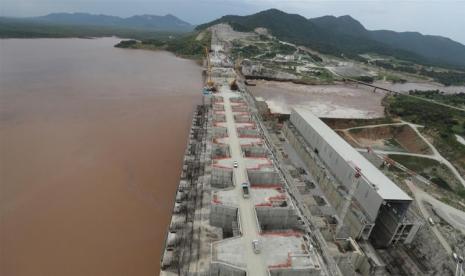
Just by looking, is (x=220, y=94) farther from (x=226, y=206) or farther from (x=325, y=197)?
(x=226, y=206)

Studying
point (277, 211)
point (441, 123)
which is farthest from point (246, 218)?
point (441, 123)

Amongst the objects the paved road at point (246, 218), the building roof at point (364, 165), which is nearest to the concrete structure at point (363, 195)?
the building roof at point (364, 165)

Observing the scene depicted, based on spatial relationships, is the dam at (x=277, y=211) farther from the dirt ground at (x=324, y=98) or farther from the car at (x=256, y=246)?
the dirt ground at (x=324, y=98)

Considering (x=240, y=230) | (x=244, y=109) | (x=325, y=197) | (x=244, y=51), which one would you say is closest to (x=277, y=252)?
(x=240, y=230)

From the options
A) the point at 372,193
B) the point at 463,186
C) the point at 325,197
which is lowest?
→ the point at 325,197

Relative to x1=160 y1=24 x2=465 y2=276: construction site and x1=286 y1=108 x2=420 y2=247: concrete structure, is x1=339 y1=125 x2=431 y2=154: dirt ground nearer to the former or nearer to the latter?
x1=160 y1=24 x2=465 y2=276: construction site

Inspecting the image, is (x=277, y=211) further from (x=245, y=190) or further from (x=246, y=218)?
(x=245, y=190)
